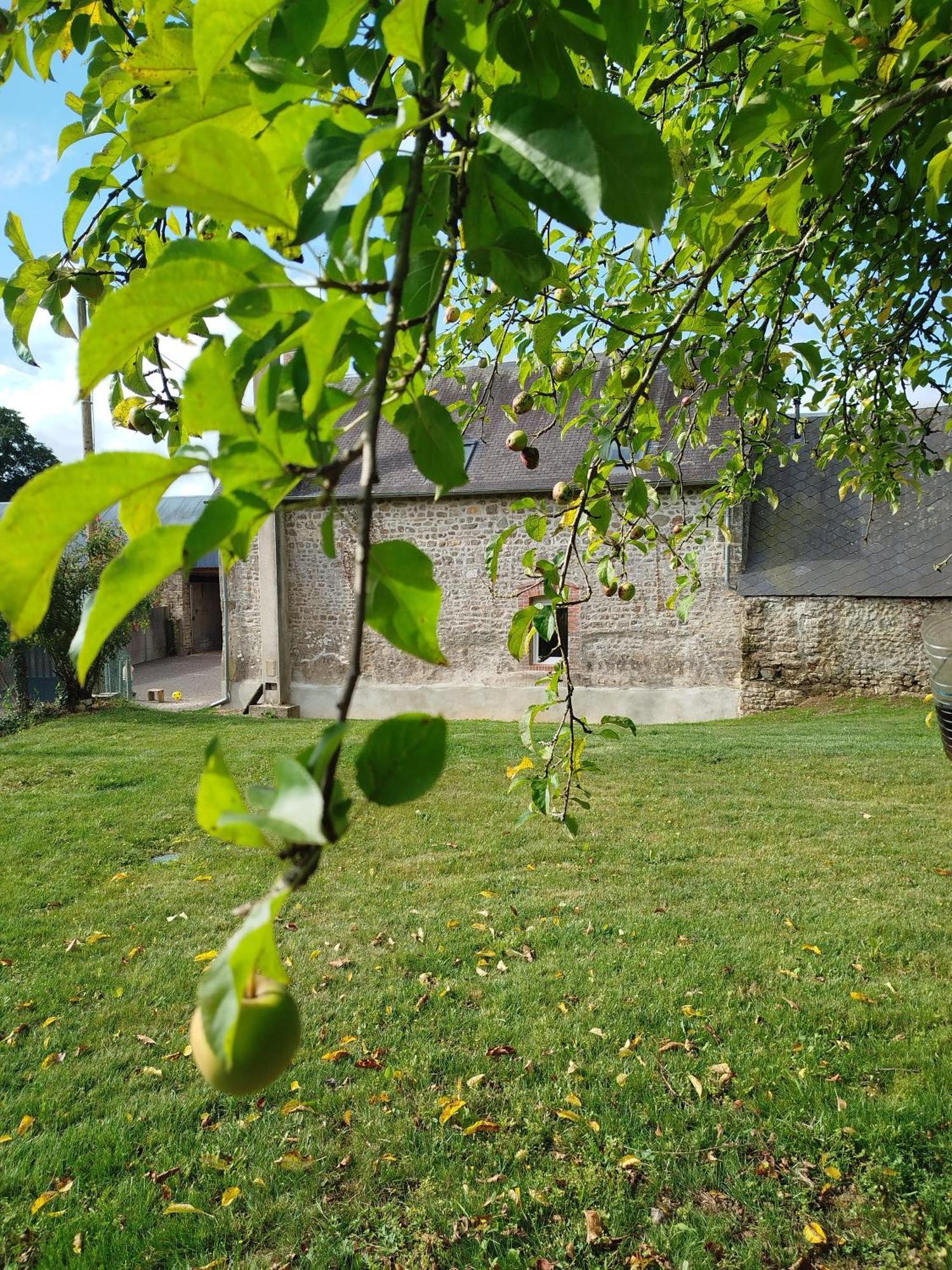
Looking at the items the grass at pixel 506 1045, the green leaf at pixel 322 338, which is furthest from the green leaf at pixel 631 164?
the grass at pixel 506 1045

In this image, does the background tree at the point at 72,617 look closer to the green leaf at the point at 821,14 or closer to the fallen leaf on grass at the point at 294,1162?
the fallen leaf on grass at the point at 294,1162

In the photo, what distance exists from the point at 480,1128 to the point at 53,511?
9.54 ft

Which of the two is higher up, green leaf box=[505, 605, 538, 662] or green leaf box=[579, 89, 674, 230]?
green leaf box=[579, 89, 674, 230]

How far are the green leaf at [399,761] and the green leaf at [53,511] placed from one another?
16 centimetres

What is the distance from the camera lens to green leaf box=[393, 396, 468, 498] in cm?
53

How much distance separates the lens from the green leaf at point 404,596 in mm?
454

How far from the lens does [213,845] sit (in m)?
5.73

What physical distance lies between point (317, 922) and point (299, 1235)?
2047 mm

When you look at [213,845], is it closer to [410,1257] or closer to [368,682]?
[410,1257]

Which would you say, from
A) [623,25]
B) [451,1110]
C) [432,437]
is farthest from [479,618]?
[432,437]

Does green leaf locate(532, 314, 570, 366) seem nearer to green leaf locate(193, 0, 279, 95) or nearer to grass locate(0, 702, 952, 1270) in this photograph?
green leaf locate(193, 0, 279, 95)

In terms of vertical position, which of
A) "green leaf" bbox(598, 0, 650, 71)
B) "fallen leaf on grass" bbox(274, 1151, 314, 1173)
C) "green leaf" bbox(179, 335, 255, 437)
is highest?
"green leaf" bbox(598, 0, 650, 71)

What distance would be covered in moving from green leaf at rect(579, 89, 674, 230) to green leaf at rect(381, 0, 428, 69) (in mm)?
122

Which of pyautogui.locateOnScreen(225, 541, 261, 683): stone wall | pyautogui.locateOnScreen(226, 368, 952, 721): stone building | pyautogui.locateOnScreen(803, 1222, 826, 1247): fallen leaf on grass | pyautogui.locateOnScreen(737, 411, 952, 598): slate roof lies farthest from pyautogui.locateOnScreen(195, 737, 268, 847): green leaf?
pyautogui.locateOnScreen(225, 541, 261, 683): stone wall
